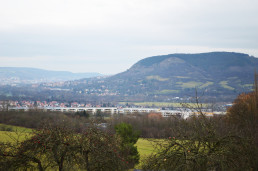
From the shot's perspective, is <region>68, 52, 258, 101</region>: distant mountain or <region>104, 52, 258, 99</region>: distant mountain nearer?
<region>68, 52, 258, 101</region>: distant mountain

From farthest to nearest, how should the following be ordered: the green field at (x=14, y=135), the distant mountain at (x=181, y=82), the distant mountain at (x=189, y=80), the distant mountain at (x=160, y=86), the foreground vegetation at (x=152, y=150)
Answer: the distant mountain at (x=189, y=80) < the distant mountain at (x=181, y=82) < the distant mountain at (x=160, y=86) < the green field at (x=14, y=135) < the foreground vegetation at (x=152, y=150)

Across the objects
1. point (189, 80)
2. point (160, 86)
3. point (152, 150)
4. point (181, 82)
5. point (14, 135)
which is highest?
point (189, 80)

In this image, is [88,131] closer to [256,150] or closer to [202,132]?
[202,132]

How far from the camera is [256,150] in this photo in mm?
8297

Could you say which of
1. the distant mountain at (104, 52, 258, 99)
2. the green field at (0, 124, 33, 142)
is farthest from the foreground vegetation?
the distant mountain at (104, 52, 258, 99)

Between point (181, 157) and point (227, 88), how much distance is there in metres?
145

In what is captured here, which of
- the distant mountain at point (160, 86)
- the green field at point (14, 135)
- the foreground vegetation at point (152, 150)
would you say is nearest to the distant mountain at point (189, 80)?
the distant mountain at point (160, 86)

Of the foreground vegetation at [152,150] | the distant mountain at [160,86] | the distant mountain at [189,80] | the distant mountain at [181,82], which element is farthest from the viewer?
the distant mountain at [189,80]

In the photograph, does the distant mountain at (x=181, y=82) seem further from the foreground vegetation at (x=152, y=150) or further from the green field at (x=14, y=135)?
the foreground vegetation at (x=152, y=150)

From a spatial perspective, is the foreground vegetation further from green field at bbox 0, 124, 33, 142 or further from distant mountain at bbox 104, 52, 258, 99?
distant mountain at bbox 104, 52, 258, 99

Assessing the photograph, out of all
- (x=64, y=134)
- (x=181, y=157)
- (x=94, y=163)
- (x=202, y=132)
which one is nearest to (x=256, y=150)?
(x=202, y=132)

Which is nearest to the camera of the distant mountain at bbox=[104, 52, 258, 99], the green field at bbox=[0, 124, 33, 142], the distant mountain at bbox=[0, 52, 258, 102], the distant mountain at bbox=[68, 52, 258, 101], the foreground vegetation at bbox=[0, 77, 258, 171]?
the foreground vegetation at bbox=[0, 77, 258, 171]

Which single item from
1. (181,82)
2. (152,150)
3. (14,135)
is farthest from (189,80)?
(152,150)

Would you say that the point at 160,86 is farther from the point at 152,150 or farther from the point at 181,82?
the point at 152,150
